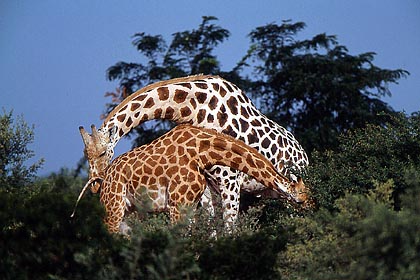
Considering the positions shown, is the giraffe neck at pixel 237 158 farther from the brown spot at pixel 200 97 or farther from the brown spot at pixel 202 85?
the brown spot at pixel 202 85

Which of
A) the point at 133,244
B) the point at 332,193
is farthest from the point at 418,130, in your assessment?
the point at 133,244

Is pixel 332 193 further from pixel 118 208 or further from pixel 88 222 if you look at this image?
pixel 88 222

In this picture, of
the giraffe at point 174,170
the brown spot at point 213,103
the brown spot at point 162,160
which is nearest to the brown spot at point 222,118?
the brown spot at point 213,103

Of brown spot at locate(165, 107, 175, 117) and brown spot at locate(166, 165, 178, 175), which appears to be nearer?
brown spot at locate(166, 165, 178, 175)

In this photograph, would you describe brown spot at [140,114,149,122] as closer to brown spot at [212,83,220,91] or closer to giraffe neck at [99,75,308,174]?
giraffe neck at [99,75,308,174]

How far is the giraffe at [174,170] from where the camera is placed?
10125mm

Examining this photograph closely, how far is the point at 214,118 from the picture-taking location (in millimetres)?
11859

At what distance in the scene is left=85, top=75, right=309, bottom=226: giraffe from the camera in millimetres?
11148

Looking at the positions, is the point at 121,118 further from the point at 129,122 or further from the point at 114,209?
the point at 114,209

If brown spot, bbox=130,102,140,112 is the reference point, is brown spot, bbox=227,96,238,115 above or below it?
above

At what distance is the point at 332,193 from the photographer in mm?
11391

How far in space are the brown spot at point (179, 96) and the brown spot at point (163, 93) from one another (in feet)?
0.45

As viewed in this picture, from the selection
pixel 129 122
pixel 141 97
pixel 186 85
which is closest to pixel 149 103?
pixel 141 97

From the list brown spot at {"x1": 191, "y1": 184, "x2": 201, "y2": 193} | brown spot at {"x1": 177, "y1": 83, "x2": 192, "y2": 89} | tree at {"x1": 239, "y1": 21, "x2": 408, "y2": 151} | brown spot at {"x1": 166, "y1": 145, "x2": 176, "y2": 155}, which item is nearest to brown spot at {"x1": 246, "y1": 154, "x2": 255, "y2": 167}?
brown spot at {"x1": 191, "y1": 184, "x2": 201, "y2": 193}
